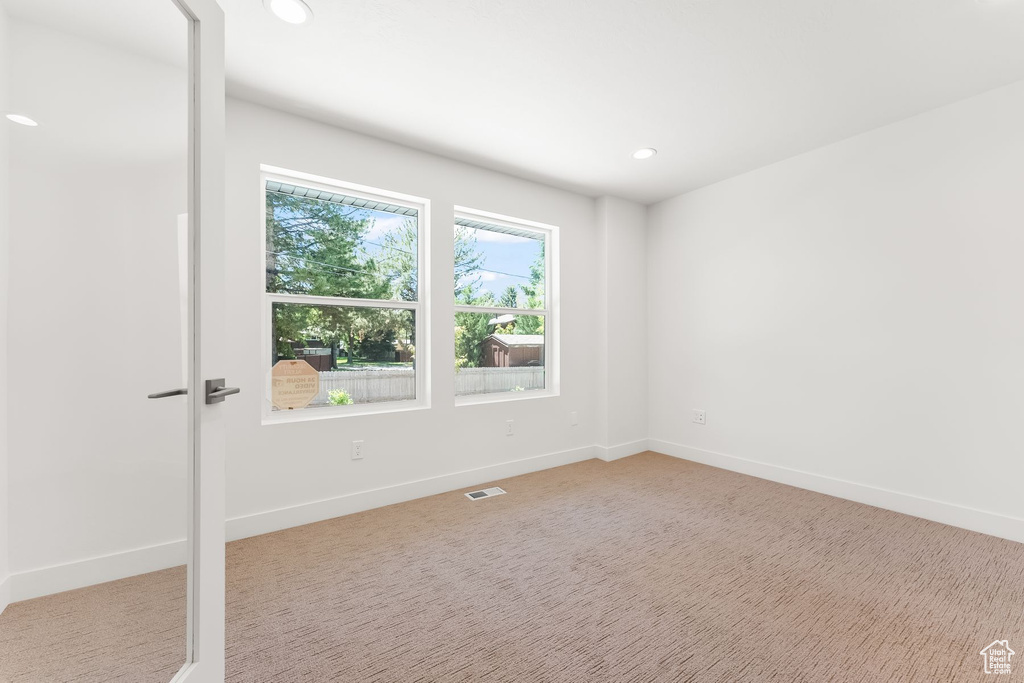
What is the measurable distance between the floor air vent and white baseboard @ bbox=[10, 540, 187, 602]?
2013 millimetres

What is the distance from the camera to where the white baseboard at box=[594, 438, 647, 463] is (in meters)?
3.97

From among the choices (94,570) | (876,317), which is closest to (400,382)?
(94,570)

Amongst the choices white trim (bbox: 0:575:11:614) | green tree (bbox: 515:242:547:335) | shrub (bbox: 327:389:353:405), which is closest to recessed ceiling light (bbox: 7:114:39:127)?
white trim (bbox: 0:575:11:614)

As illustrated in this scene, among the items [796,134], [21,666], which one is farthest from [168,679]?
[796,134]

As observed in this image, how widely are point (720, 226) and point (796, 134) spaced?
37.5 inches

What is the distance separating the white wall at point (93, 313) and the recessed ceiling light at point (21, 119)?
1 centimetres

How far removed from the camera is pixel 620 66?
2.14 metres

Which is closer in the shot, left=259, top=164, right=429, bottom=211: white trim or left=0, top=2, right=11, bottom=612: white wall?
left=0, top=2, right=11, bottom=612: white wall

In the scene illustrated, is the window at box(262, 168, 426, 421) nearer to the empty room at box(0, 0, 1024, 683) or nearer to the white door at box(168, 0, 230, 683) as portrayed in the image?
the empty room at box(0, 0, 1024, 683)

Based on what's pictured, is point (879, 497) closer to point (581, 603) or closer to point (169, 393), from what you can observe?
point (581, 603)

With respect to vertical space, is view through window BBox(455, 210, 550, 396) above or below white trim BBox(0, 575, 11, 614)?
above

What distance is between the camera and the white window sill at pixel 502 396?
340 cm

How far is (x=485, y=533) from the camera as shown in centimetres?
248

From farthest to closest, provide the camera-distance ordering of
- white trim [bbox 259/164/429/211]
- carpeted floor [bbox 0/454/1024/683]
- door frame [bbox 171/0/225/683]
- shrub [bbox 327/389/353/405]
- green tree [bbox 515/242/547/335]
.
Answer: green tree [bbox 515/242/547/335]
shrub [bbox 327/389/353/405]
white trim [bbox 259/164/429/211]
carpeted floor [bbox 0/454/1024/683]
door frame [bbox 171/0/225/683]
